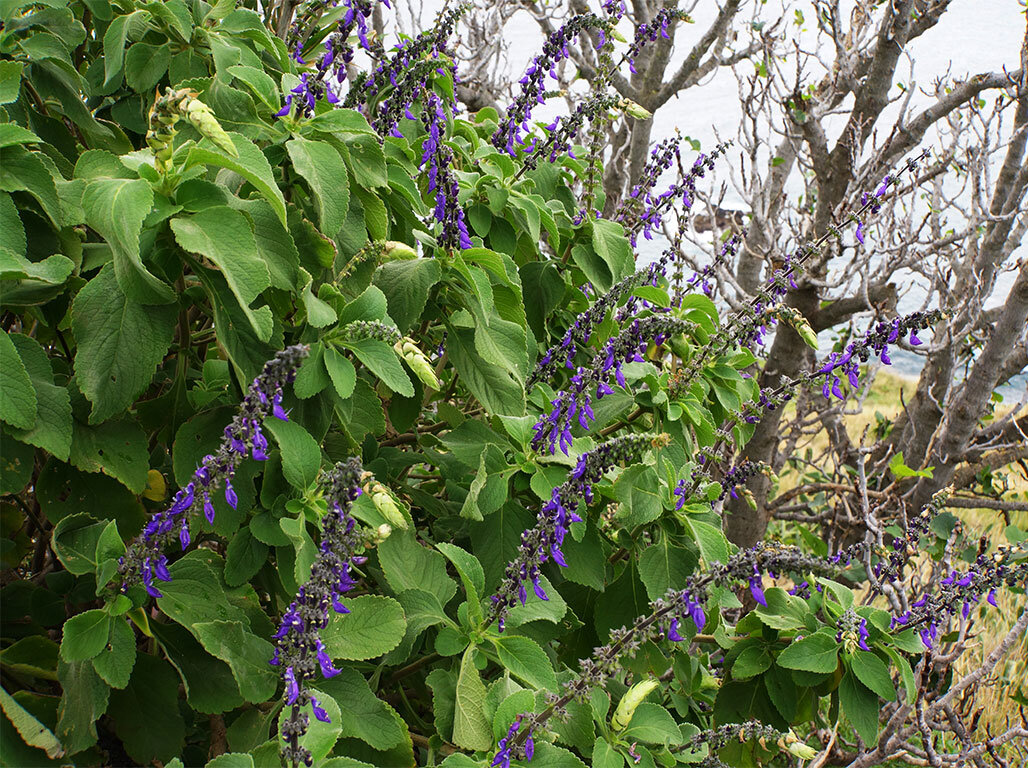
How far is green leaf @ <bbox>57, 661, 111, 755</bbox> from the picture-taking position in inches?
56.5

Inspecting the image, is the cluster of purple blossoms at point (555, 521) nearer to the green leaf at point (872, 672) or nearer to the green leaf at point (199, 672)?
the green leaf at point (199, 672)

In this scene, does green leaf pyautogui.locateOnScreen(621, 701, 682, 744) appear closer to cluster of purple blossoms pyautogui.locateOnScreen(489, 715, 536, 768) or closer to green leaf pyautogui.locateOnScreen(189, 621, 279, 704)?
cluster of purple blossoms pyautogui.locateOnScreen(489, 715, 536, 768)

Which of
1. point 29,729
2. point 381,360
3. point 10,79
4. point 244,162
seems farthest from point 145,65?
point 29,729

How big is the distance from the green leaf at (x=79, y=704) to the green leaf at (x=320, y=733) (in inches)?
12.6

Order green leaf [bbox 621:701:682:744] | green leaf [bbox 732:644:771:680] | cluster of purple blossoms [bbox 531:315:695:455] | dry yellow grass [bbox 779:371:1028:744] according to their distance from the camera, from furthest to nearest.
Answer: dry yellow grass [bbox 779:371:1028:744] < green leaf [bbox 732:644:771:680] < cluster of purple blossoms [bbox 531:315:695:455] < green leaf [bbox 621:701:682:744]

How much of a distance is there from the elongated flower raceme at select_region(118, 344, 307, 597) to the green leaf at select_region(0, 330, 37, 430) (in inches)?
10.3

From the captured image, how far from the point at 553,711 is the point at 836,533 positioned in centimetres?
427

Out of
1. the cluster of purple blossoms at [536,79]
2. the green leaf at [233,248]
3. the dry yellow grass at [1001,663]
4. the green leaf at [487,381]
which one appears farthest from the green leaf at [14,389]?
the dry yellow grass at [1001,663]

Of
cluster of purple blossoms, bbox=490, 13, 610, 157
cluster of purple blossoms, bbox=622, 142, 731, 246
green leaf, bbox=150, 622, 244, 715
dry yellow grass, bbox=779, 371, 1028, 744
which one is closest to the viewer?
green leaf, bbox=150, 622, 244, 715

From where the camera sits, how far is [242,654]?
1500 millimetres

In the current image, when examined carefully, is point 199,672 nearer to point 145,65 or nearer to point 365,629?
point 365,629

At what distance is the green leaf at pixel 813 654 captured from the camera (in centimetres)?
204

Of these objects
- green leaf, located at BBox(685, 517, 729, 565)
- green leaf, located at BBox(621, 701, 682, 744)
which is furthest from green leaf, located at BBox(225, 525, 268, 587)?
green leaf, located at BBox(685, 517, 729, 565)

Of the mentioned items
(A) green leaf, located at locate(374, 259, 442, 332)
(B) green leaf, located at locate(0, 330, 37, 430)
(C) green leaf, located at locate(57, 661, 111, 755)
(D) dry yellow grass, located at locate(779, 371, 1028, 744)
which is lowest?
(D) dry yellow grass, located at locate(779, 371, 1028, 744)
